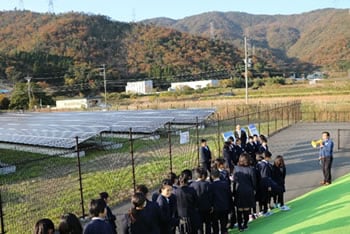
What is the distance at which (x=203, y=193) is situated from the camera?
24.0 feet

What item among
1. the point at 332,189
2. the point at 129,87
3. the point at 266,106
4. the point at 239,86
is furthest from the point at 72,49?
the point at 332,189

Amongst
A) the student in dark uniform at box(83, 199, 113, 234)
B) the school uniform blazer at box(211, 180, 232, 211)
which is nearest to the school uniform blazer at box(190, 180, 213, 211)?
the school uniform blazer at box(211, 180, 232, 211)

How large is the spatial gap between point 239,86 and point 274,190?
74711 mm

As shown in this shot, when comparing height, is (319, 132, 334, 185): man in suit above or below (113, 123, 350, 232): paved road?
above

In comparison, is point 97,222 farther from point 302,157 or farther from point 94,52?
point 94,52

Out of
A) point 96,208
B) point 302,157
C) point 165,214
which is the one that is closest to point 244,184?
point 165,214

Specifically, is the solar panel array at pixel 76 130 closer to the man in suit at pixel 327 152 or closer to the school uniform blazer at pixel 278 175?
the man in suit at pixel 327 152

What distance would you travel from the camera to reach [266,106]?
38.4 metres

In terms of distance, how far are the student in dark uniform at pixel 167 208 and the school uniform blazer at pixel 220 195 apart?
1175mm

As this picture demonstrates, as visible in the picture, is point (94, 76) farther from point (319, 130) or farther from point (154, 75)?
point (319, 130)

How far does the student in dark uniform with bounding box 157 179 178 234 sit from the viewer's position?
576cm

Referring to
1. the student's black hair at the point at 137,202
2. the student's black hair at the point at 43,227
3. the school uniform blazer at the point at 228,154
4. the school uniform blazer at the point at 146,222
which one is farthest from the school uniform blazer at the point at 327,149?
the student's black hair at the point at 43,227

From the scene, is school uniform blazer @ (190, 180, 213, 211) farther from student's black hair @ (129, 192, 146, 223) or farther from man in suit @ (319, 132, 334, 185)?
man in suit @ (319, 132, 334, 185)

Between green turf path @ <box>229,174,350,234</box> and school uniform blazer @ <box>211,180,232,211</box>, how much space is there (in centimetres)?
103
